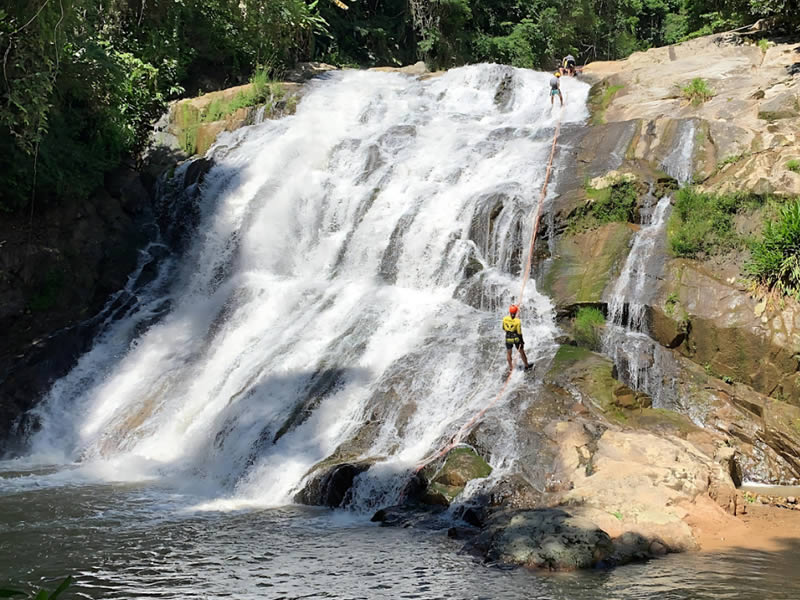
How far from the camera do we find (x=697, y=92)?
682 inches

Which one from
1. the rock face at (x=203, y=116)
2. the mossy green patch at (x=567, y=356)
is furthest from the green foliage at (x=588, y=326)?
the rock face at (x=203, y=116)

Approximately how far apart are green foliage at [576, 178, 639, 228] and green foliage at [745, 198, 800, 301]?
8.32ft

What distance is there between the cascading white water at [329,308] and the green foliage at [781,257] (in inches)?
131

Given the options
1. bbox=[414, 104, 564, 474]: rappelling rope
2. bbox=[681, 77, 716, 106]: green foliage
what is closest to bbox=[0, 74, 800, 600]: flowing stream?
bbox=[414, 104, 564, 474]: rappelling rope

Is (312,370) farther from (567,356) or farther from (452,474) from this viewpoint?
(567,356)

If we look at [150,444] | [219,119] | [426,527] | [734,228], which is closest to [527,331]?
[734,228]

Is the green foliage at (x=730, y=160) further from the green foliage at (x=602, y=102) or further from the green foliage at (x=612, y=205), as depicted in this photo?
the green foliage at (x=602, y=102)

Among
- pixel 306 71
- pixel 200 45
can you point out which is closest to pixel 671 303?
pixel 306 71

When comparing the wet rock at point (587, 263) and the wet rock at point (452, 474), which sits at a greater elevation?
the wet rock at point (587, 263)

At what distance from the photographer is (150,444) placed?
12.5m

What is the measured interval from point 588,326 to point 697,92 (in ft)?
25.2

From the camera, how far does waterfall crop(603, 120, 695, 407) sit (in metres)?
11.8

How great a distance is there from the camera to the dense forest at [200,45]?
12.4 meters

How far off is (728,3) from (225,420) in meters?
18.6
